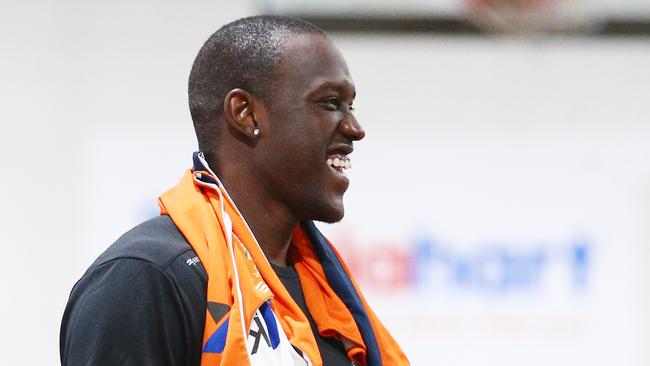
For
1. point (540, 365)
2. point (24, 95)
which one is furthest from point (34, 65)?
point (540, 365)

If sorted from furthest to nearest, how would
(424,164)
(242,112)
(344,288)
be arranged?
(424,164) < (344,288) < (242,112)

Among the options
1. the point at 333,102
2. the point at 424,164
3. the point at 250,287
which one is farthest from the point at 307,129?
the point at 424,164

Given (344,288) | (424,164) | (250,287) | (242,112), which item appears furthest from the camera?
(424,164)

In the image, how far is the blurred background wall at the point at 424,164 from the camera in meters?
3.84

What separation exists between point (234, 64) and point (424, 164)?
2.62m

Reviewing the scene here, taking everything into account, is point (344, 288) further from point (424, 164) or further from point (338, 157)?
point (424, 164)

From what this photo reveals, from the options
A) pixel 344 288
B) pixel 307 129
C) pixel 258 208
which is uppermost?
pixel 307 129

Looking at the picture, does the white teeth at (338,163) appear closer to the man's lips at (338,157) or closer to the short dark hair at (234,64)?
the man's lips at (338,157)

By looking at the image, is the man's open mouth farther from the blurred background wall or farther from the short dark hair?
the blurred background wall

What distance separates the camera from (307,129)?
1.44 m

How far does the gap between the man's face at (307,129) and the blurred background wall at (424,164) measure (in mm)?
2445

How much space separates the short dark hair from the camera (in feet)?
4.73

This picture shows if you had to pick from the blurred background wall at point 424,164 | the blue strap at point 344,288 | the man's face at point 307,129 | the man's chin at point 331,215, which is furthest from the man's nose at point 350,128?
the blurred background wall at point 424,164

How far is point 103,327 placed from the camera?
1208 mm
